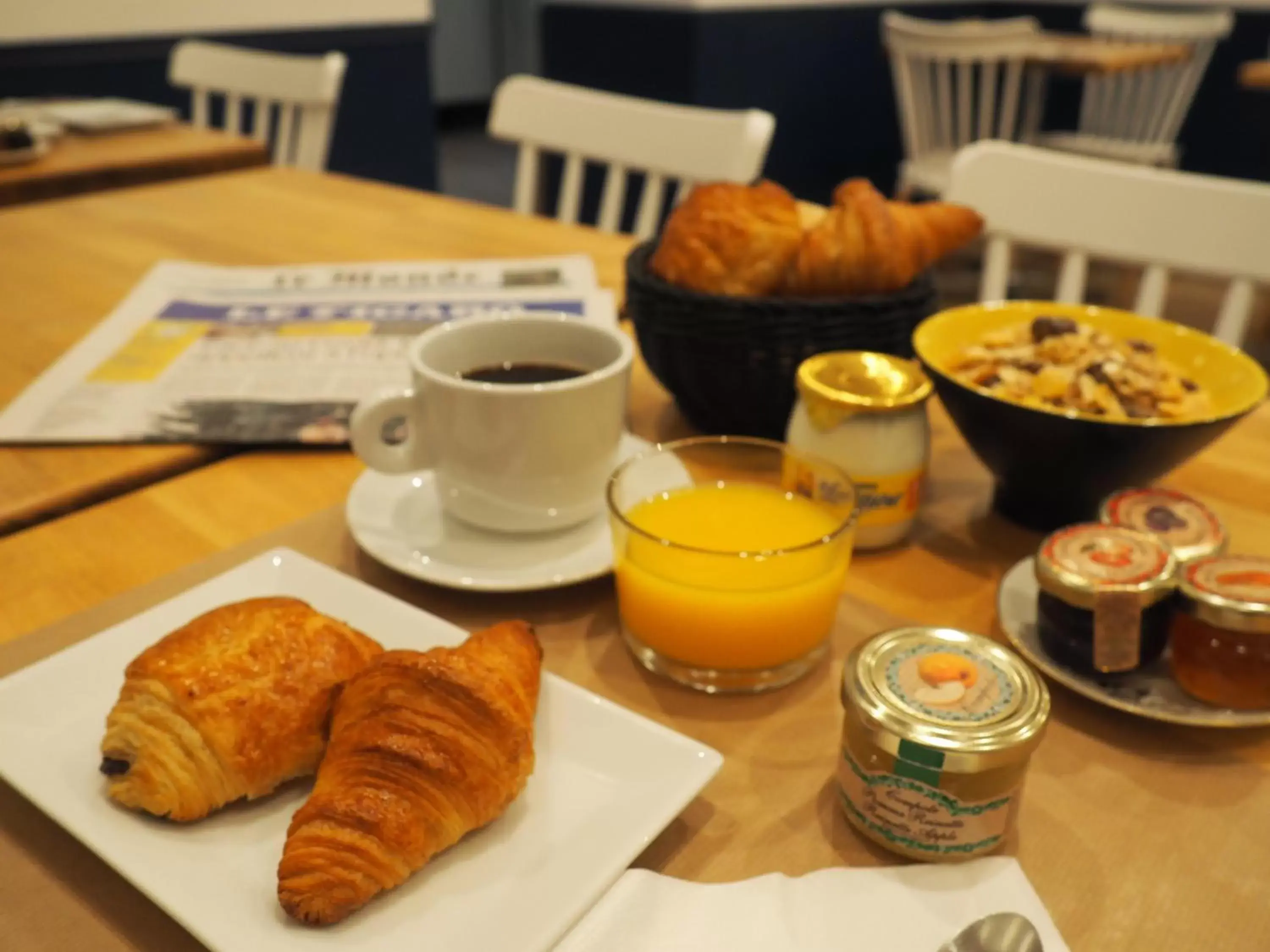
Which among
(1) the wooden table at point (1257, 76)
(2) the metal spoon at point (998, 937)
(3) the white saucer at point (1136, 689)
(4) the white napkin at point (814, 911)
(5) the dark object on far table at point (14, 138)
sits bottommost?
(4) the white napkin at point (814, 911)

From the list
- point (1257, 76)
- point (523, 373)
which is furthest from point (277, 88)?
point (1257, 76)

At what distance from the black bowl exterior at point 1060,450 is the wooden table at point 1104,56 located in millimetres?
2867

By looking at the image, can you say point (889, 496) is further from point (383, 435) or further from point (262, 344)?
point (262, 344)

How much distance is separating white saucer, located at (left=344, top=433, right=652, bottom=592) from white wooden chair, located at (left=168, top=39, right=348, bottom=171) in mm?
1475

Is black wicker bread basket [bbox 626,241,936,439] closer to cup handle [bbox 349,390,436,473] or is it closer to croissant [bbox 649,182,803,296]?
croissant [bbox 649,182,803,296]

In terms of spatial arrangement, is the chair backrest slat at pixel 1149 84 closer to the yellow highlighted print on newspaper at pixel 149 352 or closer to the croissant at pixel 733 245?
the croissant at pixel 733 245

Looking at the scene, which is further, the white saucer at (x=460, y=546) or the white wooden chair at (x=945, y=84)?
the white wooden chair at (x=945, y=84)

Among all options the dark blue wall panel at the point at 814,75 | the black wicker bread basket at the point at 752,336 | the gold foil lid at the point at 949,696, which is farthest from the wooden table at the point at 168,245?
the dark blue wall panel at the point at 814,75

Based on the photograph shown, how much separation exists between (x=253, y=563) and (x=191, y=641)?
0.15 meters

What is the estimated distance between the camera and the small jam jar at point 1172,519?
0.61 meters

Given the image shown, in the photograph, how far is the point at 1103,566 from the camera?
555mm

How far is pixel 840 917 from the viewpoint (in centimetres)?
44

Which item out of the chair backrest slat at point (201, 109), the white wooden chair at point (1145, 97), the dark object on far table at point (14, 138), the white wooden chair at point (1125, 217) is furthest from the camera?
the white wooden chair at point (1145, 97)

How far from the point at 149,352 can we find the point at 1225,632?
0.90m
